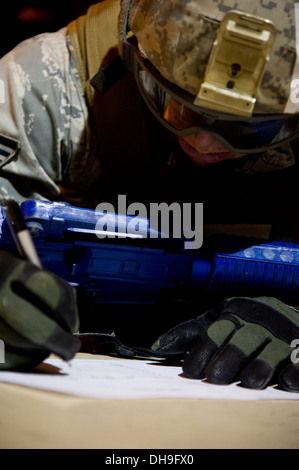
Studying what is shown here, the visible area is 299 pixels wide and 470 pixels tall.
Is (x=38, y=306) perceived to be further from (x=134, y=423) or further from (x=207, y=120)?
(x=207, y=120)

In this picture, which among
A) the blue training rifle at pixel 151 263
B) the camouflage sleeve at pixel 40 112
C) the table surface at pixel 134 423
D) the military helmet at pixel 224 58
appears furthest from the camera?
the camouflage sleeve at pixel 40 112

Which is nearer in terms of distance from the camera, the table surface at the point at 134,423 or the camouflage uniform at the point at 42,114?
the table surface at the point at 134,423

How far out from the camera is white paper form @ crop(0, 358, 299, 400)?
1.51ft

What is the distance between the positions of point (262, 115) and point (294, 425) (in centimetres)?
44

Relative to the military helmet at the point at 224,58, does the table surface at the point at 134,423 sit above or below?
below

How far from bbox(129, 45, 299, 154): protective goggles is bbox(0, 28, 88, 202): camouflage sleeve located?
20 cm

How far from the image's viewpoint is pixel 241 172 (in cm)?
101

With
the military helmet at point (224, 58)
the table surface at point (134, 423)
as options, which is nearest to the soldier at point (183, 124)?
the military helmet at point (224, 58)

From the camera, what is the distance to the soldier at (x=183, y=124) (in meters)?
0.62

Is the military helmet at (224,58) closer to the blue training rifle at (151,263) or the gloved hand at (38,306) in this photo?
the blue training rifle at (151,263)

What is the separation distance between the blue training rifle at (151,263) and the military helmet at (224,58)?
21 centimetres

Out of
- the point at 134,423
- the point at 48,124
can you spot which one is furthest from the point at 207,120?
the point at 134,423

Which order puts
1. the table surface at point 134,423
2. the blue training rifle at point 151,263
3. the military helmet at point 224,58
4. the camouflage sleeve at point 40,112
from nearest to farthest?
1. the table surface at point 134,423
2. the military helmet at point 224,58
3. the blue training rifle at point 151,263
4. the camouflage sleeve at point 40,112

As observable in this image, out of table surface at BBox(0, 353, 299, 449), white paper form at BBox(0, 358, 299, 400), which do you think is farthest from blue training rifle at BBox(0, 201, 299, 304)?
table surface at BBox(0, 353, 299, 449)
